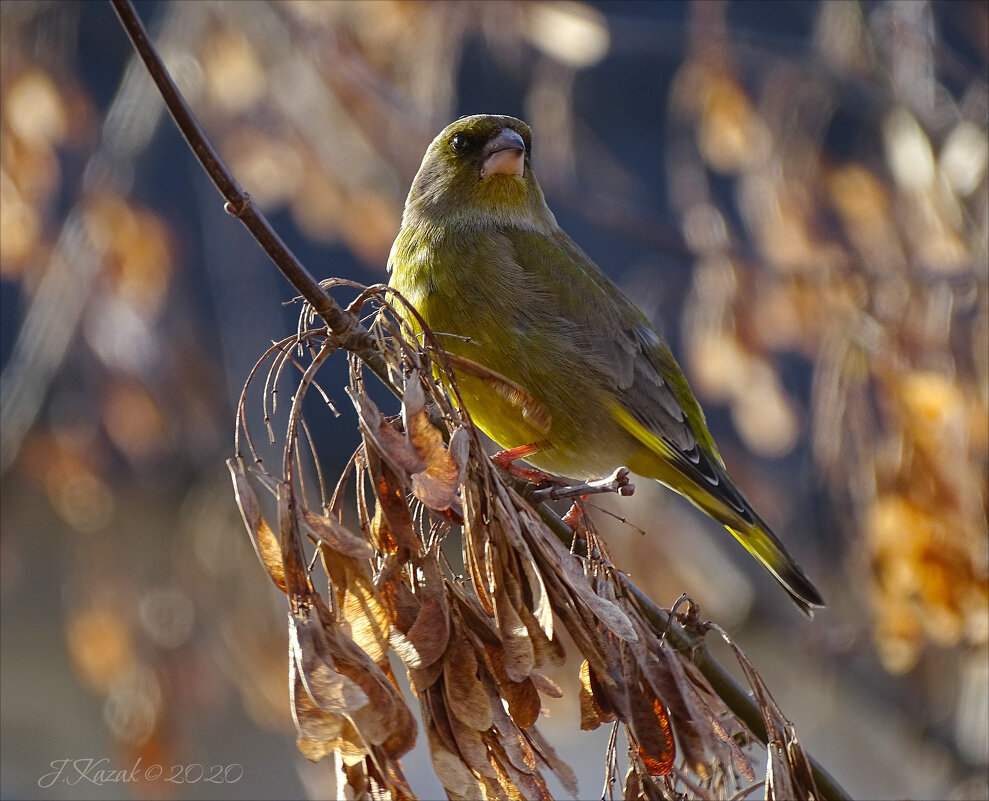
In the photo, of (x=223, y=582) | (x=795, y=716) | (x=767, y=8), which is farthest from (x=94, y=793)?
(x=767, y=8)

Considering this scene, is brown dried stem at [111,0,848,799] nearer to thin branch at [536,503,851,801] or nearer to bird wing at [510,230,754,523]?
thin branch at [536,503,851,801]

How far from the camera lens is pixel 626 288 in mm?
5398

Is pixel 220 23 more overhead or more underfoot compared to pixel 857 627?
more overhead

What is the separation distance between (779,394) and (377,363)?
9.38 ft

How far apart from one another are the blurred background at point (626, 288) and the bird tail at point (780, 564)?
285mm

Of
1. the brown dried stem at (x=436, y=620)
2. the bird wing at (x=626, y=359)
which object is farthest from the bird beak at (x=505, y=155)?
the brown dried stem at (x=436, y=620)

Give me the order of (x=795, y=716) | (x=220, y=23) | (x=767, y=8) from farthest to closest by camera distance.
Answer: (x=767, y=8) → (x=795, y=716) → (x=220, y=23)

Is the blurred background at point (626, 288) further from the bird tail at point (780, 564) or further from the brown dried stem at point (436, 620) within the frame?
the brown dried stem at point (436, 620)

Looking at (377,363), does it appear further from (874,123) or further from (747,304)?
(874,123)

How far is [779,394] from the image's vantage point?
14.8 feet

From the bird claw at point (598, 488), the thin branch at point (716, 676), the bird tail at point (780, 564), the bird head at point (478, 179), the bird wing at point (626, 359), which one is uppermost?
the bird head at point (478, 179)

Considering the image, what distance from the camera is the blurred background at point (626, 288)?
148 inches

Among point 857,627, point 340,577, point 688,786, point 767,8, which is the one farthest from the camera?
point 767,8

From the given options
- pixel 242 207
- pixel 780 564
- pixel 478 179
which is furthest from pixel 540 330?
pixel 242 207
